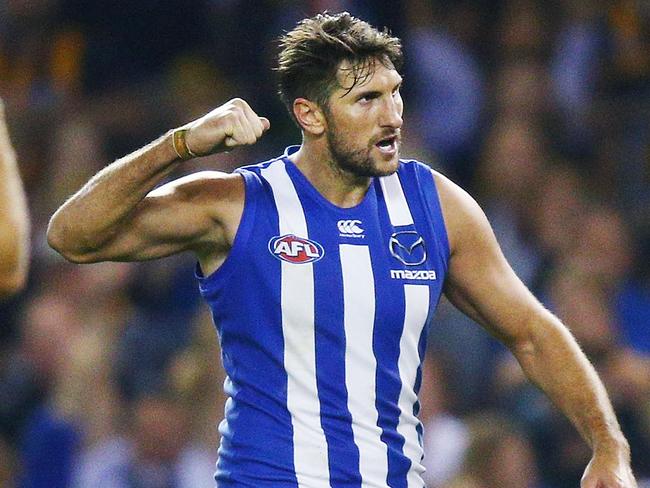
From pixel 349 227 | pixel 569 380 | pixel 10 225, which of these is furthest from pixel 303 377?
pixel 10 225

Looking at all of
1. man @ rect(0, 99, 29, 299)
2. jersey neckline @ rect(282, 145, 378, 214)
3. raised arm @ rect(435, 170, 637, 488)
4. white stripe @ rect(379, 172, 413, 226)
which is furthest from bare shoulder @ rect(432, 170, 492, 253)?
man @ rect(0, 99, 29, 299)

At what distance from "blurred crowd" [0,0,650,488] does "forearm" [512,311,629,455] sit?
1.97m

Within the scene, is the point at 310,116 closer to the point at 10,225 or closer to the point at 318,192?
the point at 318,192

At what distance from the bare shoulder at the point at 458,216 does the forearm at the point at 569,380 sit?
1.14 feet

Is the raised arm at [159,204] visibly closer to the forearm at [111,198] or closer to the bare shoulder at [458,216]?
the forearm at [111,198]

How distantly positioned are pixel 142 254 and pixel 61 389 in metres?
3.73

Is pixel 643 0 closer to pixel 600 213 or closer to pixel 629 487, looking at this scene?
pixel 600 213

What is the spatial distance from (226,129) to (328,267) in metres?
0.57

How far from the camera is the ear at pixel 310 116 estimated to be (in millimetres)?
5160

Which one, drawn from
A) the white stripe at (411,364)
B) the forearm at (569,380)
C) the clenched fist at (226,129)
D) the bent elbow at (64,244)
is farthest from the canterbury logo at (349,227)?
the bent elbow at (64,244)

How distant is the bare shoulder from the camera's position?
5.12 m

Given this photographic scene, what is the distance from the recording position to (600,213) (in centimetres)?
835

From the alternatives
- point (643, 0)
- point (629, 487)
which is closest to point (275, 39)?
point (643, 0)

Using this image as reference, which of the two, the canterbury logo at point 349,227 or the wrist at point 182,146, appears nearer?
the wrist at point 182,146
